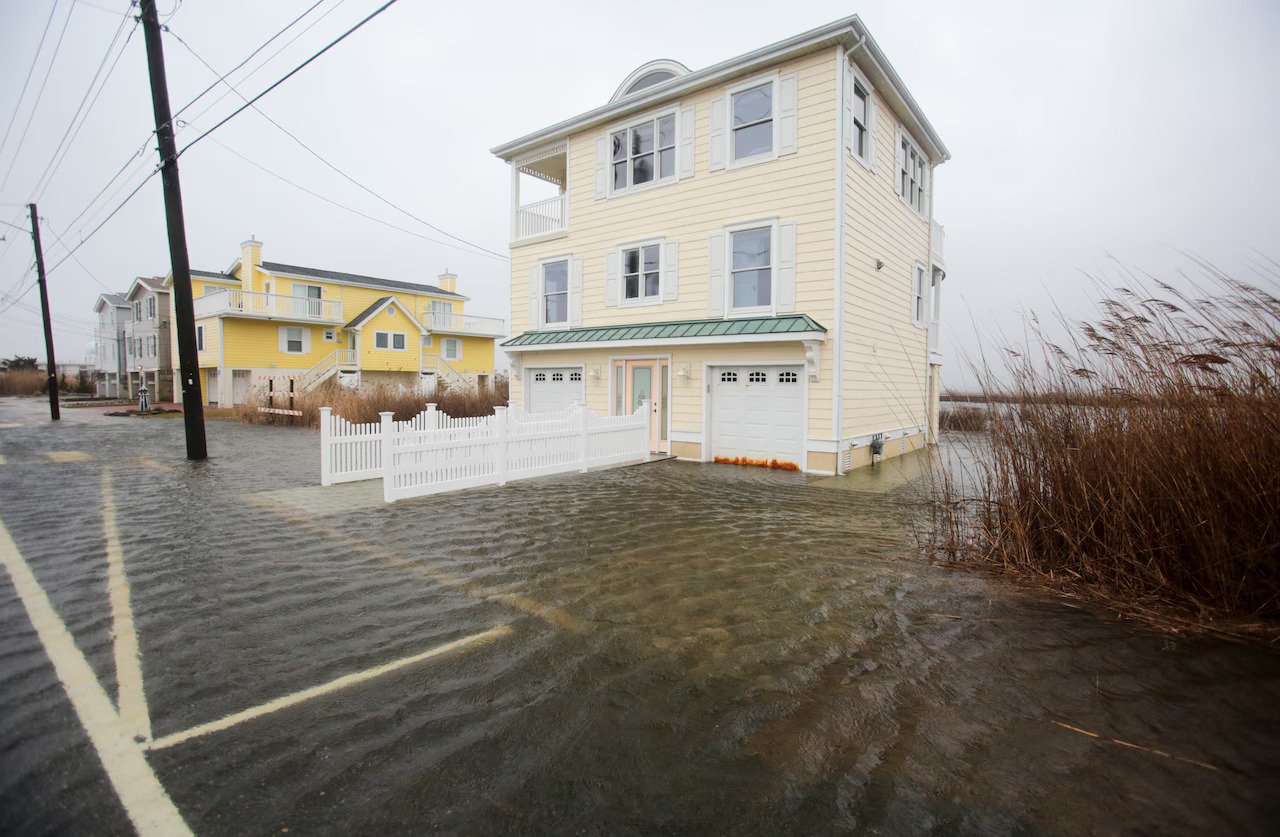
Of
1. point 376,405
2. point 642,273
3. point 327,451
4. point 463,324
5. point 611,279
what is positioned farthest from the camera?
point 463,324

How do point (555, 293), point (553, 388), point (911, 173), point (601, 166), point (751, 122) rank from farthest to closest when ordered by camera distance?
point (553, 388), point (555, 293), point (911, 173), point (601, 166), point (751, 122)

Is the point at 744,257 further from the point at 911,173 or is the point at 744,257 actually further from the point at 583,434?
the point at 911,173

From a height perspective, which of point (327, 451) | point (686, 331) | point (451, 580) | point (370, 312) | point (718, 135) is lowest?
point (451, 580)

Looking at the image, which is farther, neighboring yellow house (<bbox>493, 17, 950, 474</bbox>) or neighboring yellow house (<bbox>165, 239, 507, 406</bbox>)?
neighboring yellow house (<bbox>165, 239, 507, 406</bbox>)

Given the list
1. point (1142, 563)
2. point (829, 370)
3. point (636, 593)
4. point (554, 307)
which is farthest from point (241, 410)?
point (1142, 563)

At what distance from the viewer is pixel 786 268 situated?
12312 millimetres

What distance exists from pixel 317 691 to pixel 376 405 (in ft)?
63.4

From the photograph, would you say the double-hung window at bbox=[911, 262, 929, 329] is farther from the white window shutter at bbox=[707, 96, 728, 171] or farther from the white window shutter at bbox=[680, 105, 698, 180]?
the white window shutter at bbox=[680, 105, 698, 180]

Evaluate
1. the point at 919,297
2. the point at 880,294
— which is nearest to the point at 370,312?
the point at 919,297

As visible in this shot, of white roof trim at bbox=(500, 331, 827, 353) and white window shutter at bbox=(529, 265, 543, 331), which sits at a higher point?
white window shutter at bbox=(529, 265, 543, 331)

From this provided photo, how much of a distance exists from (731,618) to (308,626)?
112 inches

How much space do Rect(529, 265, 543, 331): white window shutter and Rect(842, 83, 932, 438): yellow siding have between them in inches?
321

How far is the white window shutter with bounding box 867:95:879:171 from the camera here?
12.9 m

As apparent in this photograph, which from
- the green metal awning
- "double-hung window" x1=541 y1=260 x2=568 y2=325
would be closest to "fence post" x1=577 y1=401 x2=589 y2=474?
the green metal awning
